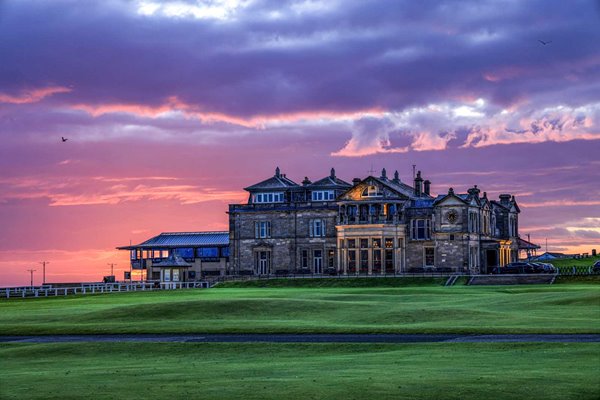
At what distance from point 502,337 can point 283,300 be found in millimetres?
26412

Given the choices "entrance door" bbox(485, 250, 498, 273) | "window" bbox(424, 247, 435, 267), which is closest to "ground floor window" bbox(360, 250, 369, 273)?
"window" bbox(424, 247, 435, 267)

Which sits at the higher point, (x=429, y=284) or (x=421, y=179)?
(x=421, y=179)

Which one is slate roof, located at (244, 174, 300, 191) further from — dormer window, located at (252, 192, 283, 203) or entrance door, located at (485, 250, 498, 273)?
entrance door, located at (485, 250, 498, 273)

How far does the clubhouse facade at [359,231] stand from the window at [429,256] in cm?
13

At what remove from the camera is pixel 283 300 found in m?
68.7

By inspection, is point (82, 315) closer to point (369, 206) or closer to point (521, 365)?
point (521, 365)

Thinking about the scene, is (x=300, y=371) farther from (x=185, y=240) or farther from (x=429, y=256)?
(x=185, y=240)

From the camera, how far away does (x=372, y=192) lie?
129125 millimetres

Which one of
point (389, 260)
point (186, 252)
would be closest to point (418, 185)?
point (389, 260)

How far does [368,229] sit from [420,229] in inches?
259

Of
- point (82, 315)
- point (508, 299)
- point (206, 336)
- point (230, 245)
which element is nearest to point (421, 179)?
point (230, 245)

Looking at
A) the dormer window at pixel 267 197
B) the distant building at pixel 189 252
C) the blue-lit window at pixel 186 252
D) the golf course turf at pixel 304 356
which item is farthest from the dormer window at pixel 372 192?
the golf course turf at pixel 304 356

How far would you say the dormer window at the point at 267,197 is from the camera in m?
139

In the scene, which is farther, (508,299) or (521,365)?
(508,299)
